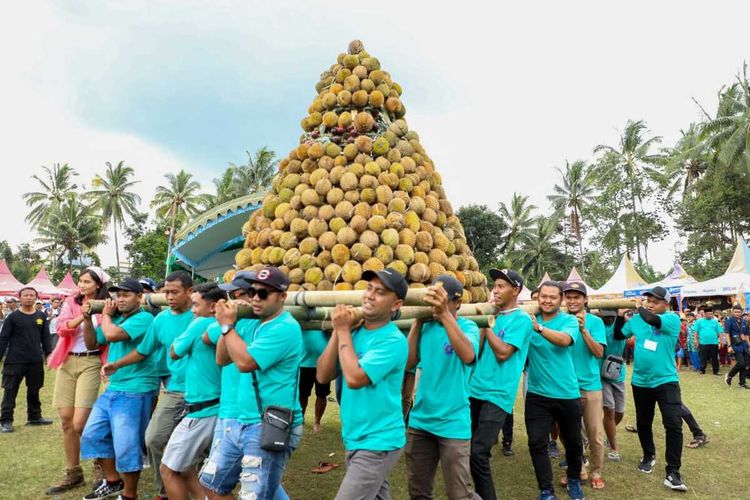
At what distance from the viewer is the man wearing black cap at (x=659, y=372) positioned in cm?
479

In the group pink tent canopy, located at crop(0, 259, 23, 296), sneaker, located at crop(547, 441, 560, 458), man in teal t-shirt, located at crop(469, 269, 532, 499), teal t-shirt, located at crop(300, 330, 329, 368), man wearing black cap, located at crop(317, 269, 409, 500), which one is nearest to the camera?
man wearing black cap, located at crop(317, 269, 409, 500)

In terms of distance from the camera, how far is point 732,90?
2375cm

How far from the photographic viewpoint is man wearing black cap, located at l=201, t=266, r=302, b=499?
2.72 meters

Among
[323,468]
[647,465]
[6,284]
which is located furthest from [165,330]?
[6,284]

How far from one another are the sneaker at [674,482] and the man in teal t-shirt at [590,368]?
58 centimetres

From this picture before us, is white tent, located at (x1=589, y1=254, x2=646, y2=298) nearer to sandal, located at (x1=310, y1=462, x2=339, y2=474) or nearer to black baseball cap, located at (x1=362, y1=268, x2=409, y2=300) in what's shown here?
sandal, located at (x1=310, y1=462, x2=339, y2=474)

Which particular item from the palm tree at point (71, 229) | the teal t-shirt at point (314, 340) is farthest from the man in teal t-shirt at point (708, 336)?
the palm tree at point (71, 229)

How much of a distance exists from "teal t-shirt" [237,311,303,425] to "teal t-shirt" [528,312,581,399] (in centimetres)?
229

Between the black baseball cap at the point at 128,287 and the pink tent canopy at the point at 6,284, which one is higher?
the pink tent canopy at the point at 6,284

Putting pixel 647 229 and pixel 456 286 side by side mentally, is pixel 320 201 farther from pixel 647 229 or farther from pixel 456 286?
pixel 647 229

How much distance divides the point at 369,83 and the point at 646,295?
3.93 meters

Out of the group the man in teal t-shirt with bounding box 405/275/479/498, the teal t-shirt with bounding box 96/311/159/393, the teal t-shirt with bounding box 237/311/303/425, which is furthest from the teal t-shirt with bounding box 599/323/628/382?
the teal t-shirt with bounding box 96/311/159/393

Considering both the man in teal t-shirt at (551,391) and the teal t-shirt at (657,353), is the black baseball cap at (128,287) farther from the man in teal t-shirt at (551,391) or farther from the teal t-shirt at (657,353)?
the teal t-shirt at (657,353)

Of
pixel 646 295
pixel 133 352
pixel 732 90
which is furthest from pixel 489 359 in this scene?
pixel 732 90
